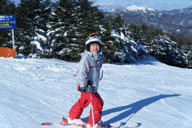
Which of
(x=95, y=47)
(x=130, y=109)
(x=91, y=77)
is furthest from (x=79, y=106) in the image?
→ (x=130, y=109)

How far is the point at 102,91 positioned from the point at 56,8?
1851cm

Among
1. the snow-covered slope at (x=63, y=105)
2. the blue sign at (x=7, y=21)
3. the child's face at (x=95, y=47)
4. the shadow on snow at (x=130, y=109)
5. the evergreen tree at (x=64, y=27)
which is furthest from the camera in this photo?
the evergreen tree at (x=64, y=27)

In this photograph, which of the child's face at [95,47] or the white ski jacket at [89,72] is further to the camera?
the child's face at [95,47]

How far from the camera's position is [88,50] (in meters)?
3.16

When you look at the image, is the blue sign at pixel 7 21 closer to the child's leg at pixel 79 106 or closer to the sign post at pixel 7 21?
the sign post at pixel 7 21

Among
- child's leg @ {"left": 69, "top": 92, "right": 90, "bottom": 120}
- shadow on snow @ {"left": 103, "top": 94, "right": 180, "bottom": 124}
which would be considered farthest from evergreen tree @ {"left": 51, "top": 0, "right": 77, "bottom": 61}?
child's leg @ {"left": 69, "top": 92, "right": 90, "bottom": 120}

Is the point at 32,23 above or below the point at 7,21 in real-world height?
above

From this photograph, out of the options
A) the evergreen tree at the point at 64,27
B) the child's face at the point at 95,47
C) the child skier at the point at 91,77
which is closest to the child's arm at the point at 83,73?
the child skier at the point at 91,77

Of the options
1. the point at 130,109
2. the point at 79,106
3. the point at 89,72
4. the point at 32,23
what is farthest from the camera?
the point at 32,23

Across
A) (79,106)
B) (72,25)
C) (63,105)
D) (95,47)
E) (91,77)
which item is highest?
(72,25)

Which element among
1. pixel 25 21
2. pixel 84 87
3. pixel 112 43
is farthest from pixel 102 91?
pixel 25 21

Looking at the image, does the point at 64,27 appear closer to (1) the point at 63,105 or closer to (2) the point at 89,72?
(1) the point at 63,105

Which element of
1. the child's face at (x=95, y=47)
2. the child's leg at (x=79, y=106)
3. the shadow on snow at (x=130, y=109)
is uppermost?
the child's face at (x=95, y=47)

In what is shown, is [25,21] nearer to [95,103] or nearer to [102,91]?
[102,91]
